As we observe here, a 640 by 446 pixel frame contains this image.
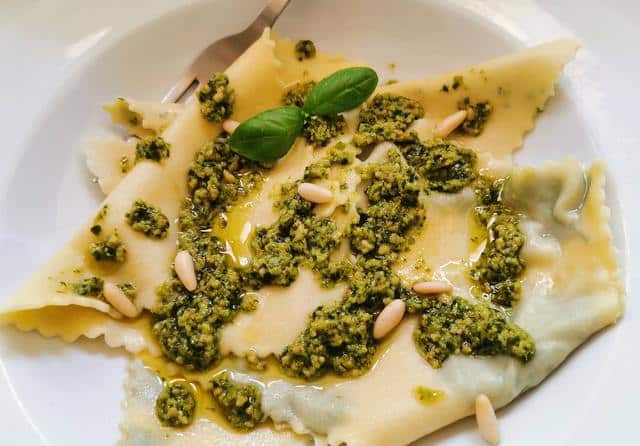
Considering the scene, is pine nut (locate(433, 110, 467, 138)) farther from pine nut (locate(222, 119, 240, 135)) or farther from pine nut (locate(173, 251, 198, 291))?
pine nut (locate(173, 251, 198, 291))

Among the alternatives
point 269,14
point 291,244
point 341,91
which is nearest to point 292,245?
point 291,244

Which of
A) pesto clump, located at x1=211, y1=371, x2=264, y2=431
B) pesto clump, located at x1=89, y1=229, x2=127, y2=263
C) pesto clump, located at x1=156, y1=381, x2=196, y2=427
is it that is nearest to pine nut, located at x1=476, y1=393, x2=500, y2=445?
pesto clump, located at x1=211, y1=371, x2=264, y2=431

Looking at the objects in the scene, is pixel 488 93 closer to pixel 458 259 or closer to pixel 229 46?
pixel 458 259

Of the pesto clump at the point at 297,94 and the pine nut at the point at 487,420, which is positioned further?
the pesto clump at the point at 297,94

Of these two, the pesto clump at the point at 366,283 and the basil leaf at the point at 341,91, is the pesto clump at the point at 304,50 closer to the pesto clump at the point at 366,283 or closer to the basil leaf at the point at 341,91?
the basil leaf at the point at 341,91

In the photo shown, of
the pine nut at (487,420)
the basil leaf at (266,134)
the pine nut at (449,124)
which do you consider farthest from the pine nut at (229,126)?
the pine nut at (487,420)
